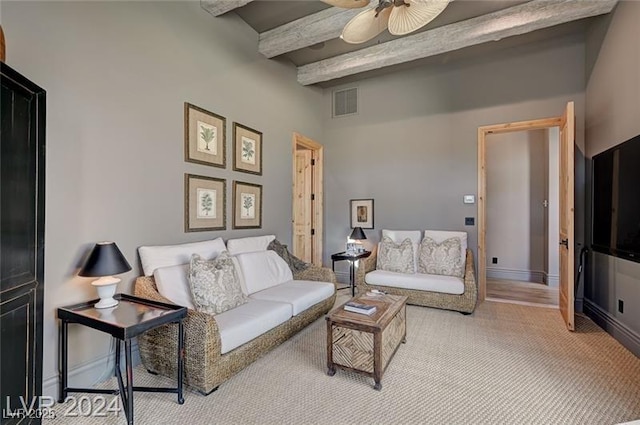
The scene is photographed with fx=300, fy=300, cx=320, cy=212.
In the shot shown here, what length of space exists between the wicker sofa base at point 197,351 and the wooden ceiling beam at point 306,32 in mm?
2983

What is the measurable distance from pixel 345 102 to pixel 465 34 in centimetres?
205

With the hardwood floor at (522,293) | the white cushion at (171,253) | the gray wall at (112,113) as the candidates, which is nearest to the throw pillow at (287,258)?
the gray wall at (112,113)

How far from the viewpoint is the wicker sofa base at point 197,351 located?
73.9 inches

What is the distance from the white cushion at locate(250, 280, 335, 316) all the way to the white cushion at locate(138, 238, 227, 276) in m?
0.59

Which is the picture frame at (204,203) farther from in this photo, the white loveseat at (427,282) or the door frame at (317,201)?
the door frame at (317,201)

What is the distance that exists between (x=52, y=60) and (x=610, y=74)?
15.4 ft

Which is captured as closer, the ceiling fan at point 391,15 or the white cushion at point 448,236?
the ceiling fan at point 391,15

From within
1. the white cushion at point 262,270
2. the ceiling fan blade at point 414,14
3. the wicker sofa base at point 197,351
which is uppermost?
the ceiling fan blade at point 414,14

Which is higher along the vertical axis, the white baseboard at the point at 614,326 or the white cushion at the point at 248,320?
the white cushion at the point at 248,320

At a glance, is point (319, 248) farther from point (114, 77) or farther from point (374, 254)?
point (114, 77)

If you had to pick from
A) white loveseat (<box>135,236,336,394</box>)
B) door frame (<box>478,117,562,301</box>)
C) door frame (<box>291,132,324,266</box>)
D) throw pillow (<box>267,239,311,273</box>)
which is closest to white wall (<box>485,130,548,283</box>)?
door frame (<box>478,117,562,301</box>)

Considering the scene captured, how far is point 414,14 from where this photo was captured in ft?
7.02

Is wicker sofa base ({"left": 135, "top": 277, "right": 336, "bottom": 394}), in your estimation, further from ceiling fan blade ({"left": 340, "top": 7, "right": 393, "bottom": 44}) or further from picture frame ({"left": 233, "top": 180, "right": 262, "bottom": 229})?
ceiling fan blade ({"left": 340, "top": 7, "right": 393, "bottom": 44})

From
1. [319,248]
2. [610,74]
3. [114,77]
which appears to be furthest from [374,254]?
[114,77]
